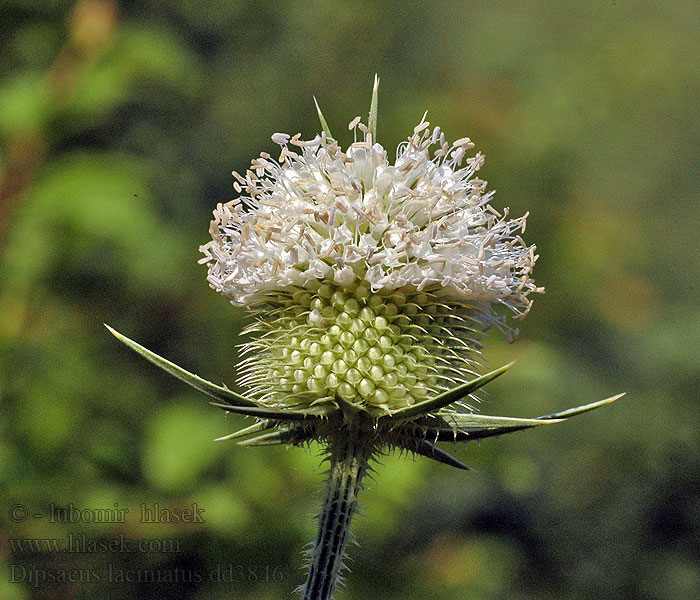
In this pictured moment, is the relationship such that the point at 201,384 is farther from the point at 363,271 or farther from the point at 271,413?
the point at 363,271

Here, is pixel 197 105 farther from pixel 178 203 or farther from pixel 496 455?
pixel 496 455

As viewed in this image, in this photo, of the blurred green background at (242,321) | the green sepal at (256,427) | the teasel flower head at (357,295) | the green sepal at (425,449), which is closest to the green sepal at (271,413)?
the teasel flower head at (357,295)

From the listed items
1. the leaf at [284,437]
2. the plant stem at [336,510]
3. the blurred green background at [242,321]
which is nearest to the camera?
the plant stem at [336,510]

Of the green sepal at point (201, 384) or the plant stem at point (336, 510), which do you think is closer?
the green sepal at point (201, 384)

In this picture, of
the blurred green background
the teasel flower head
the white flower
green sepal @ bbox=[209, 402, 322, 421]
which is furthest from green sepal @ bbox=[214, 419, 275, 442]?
the blurred green background

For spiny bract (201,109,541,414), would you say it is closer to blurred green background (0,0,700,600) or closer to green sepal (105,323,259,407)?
green sepal (105,323,259,407)

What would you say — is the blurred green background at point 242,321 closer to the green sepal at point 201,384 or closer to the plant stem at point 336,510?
the plant stem at point 336,510

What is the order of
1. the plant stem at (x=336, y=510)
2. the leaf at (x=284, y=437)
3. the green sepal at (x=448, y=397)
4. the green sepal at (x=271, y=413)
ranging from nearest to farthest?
the green sepal at (x=448, y=397)
the green sepal at (x=271, y=413)
the plant stem at (x=336, y=510)
the leaf at (x=284, y=437)
